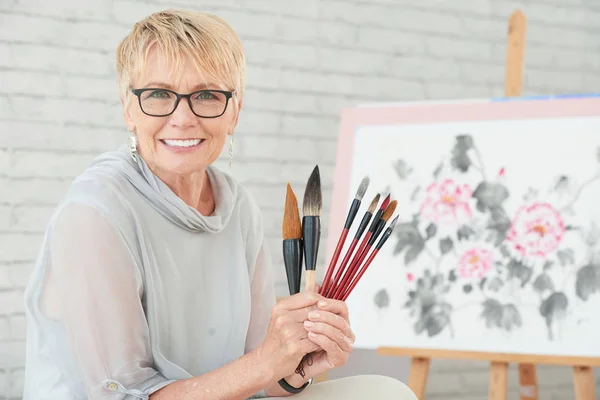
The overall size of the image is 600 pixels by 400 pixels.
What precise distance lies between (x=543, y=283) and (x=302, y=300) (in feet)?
3.94

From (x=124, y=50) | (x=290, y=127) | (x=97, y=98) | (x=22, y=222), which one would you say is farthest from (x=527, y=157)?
(x=22, y=222)

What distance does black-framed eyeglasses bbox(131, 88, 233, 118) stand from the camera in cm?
137

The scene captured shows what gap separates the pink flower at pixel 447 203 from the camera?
2299 mm

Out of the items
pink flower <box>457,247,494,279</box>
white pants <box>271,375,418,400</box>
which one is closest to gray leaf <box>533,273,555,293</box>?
pink flower <box>457,247,494,279</box>

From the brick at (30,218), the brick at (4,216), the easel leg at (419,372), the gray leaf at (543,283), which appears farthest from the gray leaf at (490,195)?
the brick at (4,216)

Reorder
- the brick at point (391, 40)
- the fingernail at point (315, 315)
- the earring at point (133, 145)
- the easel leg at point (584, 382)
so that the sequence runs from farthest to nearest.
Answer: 1. the brick at point (391, 40)
2. the easel leg at point (584, 382)
3. the earring at point (133, 145)
4. the fingernail at point (315, 315)

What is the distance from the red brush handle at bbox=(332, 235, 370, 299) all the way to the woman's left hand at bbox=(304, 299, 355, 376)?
0.11 feet

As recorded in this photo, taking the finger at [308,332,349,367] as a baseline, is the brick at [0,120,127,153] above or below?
Result: above

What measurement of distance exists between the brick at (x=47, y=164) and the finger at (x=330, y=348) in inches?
66.1

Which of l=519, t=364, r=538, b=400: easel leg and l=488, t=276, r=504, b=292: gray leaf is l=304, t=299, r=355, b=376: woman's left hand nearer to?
l=488, t=276, r=504, b=292: gray leaf

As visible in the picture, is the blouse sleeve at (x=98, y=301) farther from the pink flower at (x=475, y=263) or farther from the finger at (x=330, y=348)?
the pink flower at (x=475, y=263)

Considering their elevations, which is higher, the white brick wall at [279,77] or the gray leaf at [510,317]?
the white brick wall at [279,77]

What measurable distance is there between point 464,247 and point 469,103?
455 millimetres

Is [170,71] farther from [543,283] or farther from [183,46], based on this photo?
[543,283]
